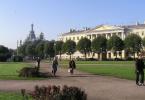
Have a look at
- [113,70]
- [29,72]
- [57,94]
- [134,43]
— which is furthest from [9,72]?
[134,43]

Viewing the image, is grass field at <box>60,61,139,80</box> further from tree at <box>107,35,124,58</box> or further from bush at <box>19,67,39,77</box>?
tree at <box>107,35,124,58</box>

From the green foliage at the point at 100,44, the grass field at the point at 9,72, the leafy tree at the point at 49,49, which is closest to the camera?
the grass field at the point at 9,72

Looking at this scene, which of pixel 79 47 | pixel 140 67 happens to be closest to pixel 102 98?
pixel 140 67

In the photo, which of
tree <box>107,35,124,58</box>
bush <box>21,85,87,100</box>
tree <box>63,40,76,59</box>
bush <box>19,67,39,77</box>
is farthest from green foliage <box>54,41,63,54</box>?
bush <box>21,85,87,100</box>

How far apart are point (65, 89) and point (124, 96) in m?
6.87

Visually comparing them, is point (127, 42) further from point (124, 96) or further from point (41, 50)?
point (124, 96)

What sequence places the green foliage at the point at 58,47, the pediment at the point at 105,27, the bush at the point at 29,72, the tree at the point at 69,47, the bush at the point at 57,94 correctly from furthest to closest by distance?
the pediment at the point at 105,27
the green foliage at the point at 58,47
the tree at the point at 69,47
the bush at the point at 29,72
the bush at the point at 57,94

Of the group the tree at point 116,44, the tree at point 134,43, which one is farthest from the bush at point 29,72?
the tree at point 116,44

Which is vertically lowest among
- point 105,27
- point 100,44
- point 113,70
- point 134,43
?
point 113,70

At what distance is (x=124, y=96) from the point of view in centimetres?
2002

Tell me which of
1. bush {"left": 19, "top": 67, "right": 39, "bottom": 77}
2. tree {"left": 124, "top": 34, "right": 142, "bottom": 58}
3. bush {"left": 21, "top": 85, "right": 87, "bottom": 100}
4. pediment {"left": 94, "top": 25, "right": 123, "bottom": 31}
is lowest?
bush {"left": 21, "top": 85, "right": 87, "bottom": 100}

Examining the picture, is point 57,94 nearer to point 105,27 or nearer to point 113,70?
point 113,70

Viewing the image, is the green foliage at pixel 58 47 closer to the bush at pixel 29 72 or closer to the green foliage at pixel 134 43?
the green foliage at pixel 134 43

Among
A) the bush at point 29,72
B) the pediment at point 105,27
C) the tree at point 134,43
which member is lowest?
the bush at point 29,72
